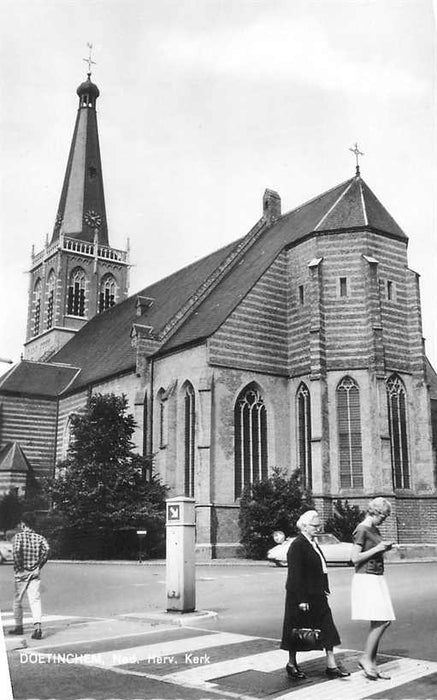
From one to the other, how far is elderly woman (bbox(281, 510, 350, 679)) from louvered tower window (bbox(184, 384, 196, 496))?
23.0m

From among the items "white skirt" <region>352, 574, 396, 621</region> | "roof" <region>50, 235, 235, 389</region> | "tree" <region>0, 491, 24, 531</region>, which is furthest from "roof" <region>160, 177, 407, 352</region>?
"white skirt" <region>352, 574, 396, 621</region>

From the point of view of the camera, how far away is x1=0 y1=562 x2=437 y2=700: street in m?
6.19

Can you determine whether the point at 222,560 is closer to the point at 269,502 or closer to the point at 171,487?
the point at 269,502

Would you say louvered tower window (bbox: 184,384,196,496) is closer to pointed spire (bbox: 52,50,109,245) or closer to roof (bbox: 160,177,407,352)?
roof (bbox: 160,177,407,352)

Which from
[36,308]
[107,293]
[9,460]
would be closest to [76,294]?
[107,293]

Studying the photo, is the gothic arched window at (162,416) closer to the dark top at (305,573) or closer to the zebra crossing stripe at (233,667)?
Answer: the zebra crossing stripe at (233,667)

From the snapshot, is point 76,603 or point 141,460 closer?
point 76,603

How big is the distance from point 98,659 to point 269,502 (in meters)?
19.6

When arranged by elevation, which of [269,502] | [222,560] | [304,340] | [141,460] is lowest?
[222,560]

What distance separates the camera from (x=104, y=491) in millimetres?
26984

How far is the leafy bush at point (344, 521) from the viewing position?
25891 mm

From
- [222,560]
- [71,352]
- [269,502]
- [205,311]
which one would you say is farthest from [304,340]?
[71,352]

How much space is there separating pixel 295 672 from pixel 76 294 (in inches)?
1994

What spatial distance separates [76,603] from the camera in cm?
1366
